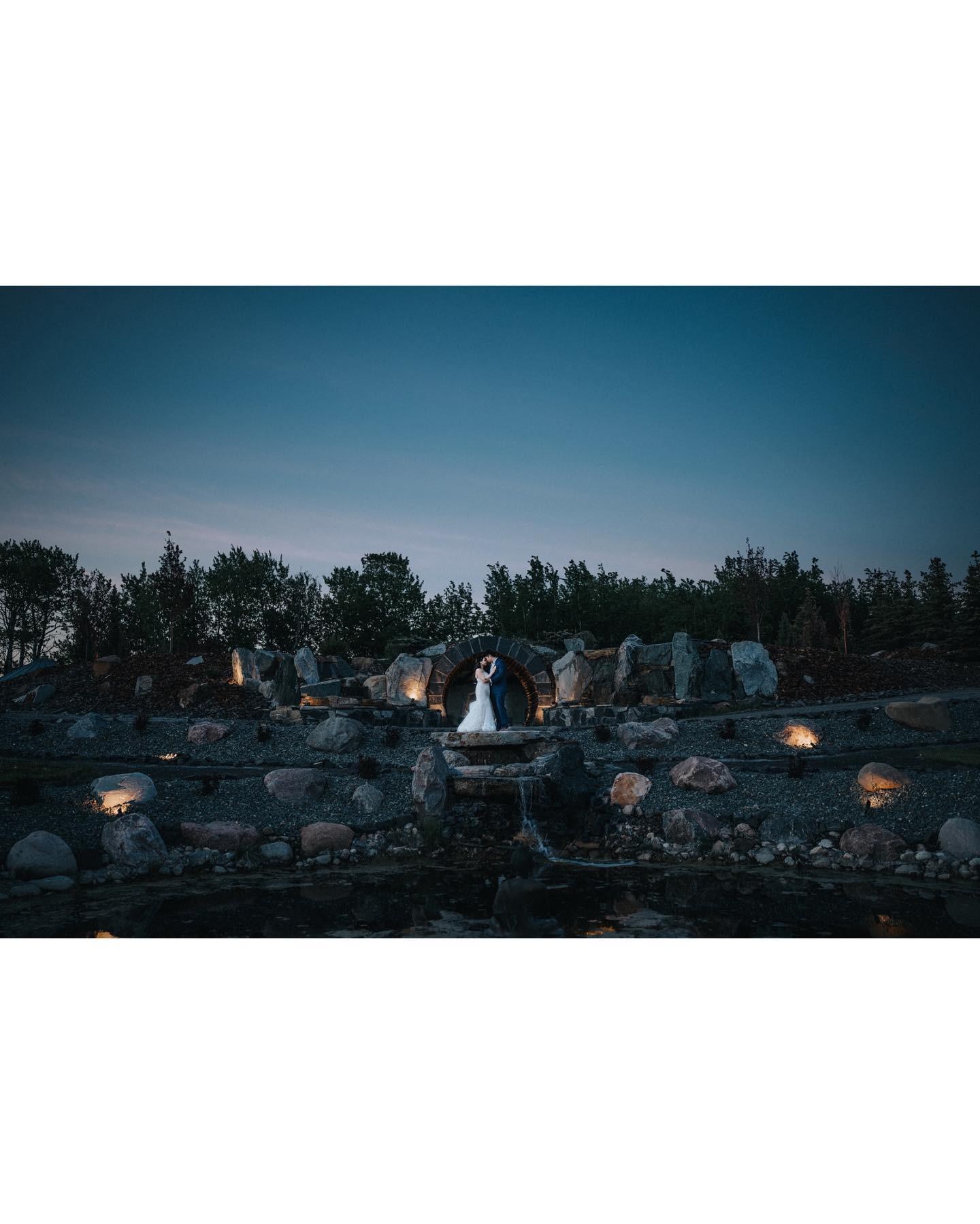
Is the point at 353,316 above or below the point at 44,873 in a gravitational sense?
above

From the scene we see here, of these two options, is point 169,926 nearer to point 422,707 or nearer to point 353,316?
point 353,316

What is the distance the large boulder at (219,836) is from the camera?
25.2 feet

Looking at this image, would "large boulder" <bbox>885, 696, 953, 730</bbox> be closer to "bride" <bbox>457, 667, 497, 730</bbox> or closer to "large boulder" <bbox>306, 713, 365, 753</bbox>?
"bride" <bbox>457, 667, 497, 730</bbox>

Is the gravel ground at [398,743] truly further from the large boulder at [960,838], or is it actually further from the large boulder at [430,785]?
the large boulder at [960,838]

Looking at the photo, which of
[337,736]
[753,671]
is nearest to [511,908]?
[337,736]

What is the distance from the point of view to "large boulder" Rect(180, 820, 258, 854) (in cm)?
769

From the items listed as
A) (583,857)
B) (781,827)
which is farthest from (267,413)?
(781,827)

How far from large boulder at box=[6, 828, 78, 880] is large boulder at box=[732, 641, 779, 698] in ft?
38.1

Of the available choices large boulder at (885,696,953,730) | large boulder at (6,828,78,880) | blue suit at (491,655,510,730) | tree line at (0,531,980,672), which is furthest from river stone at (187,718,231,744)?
large boulder at (885,696,953,730)

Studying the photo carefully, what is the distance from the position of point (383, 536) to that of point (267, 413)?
2.67 metres

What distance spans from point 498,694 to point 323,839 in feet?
12.3

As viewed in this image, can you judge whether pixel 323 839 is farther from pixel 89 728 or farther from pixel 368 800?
pixel 89 728

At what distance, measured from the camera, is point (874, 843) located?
7141 millimetres

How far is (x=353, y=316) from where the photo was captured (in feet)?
26.1
